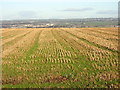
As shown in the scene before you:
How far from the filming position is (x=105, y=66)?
16.5m

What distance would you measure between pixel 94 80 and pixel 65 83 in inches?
86.0

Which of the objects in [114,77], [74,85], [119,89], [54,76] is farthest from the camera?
[54,76]

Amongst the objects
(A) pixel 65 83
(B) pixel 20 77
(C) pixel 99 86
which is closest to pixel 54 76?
(A) pixel 65 83

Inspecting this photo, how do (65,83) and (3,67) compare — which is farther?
(3,67)

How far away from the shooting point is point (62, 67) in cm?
1697

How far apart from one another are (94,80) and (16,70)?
787 centimetres

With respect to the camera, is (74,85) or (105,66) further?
(105,66)

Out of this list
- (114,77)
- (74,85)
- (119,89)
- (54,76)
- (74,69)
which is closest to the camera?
(119,89)

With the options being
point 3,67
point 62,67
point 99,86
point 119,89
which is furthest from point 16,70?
point 119,89

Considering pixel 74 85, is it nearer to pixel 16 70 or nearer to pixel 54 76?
pixel 54 76

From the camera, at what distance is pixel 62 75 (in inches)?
572

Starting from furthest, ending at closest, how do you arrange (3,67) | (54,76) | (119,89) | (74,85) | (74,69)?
(3,67), (74,69), (54,76), (74,85), (119,89)

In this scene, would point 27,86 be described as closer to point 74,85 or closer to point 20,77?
point 20,77

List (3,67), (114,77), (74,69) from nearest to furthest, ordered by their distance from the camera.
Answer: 1. (114,77)
2. (74,69)
3. (3,67)
